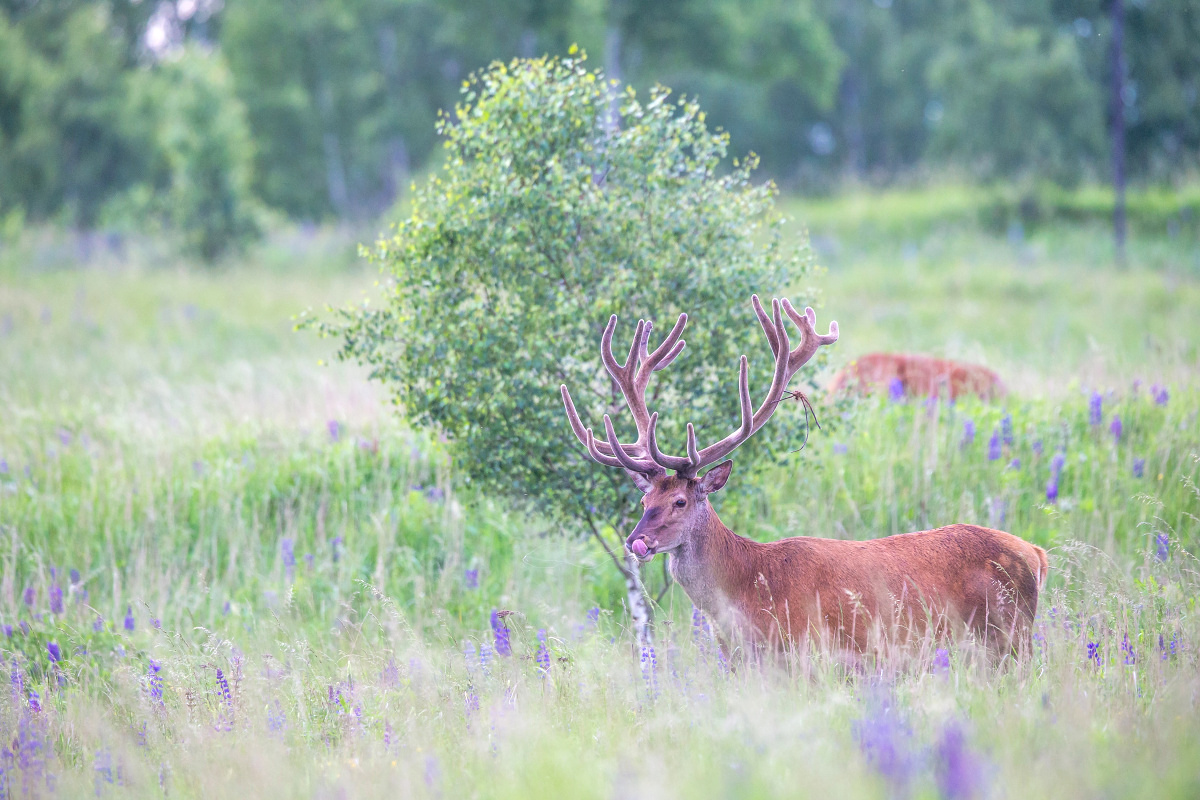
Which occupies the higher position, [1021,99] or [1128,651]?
[1021,99]

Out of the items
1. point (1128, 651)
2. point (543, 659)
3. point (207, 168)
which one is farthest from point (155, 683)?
point (207, 168)

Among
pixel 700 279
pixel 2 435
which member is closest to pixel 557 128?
pixel 700 279

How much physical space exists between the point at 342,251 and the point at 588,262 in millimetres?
17534

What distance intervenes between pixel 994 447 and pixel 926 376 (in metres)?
1.54

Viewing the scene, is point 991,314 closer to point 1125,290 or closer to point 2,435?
point 1125,290

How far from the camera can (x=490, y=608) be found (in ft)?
20.3

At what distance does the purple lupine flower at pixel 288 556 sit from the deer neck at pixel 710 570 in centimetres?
296

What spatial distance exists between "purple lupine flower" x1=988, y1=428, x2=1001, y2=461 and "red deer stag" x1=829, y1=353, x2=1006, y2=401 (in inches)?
40.1

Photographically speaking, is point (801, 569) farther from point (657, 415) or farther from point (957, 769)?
point (957, 769)

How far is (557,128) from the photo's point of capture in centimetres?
527

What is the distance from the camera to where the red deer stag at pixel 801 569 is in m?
4.43

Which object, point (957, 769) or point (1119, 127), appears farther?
point (1119, 127)

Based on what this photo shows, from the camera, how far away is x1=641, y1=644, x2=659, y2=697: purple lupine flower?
4.06m

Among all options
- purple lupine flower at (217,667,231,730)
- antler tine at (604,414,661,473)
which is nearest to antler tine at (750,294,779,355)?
antler tine at (604,414,661,473)
